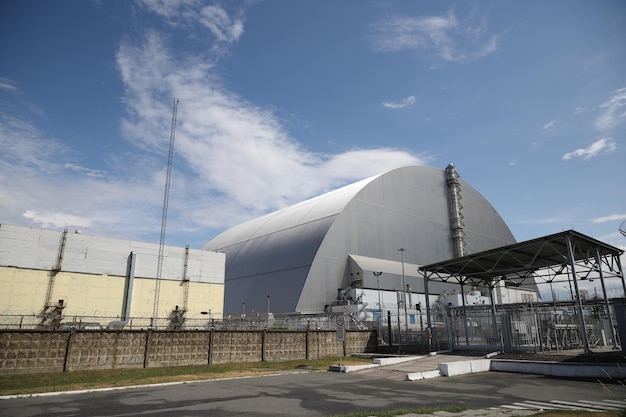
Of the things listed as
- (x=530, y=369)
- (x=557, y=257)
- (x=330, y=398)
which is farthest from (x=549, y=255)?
Answer: (x=330, y=398)

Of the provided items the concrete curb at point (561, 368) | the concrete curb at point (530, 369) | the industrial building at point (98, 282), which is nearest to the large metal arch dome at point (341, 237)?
the industrial building at point (98, 282)

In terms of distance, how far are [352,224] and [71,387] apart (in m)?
38.9

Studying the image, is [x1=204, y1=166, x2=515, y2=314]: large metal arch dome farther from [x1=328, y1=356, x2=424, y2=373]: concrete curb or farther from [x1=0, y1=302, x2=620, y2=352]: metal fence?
[x1=328, y1=356, x2=424, y2=373]: concrete curb

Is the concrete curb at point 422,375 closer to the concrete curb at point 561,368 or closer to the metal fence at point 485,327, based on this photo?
the concrete curb at point 561,368

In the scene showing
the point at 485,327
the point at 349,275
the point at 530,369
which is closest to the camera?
the point at 530,369

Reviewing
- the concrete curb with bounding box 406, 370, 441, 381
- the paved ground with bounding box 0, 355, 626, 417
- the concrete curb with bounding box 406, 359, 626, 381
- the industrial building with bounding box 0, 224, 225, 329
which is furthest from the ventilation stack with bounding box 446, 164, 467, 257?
the paved ground with bounding box 0, 355, 626, 417

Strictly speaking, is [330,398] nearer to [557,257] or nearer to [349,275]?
[557,257]

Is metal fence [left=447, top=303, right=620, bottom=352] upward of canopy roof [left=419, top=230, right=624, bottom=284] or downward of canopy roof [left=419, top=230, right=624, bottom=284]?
downward

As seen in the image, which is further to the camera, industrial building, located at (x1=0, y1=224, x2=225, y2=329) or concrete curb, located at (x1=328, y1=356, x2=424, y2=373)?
industrial building, located at (x1=0, y1=224, x2=225, y2=329)

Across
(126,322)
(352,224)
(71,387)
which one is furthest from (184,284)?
(71,387)

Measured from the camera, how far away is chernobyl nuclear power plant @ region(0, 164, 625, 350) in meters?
29.1

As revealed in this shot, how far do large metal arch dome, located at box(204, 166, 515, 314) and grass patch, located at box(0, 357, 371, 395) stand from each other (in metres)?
22.1

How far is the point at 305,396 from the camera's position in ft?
Answer: 47.3

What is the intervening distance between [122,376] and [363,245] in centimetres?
3639
